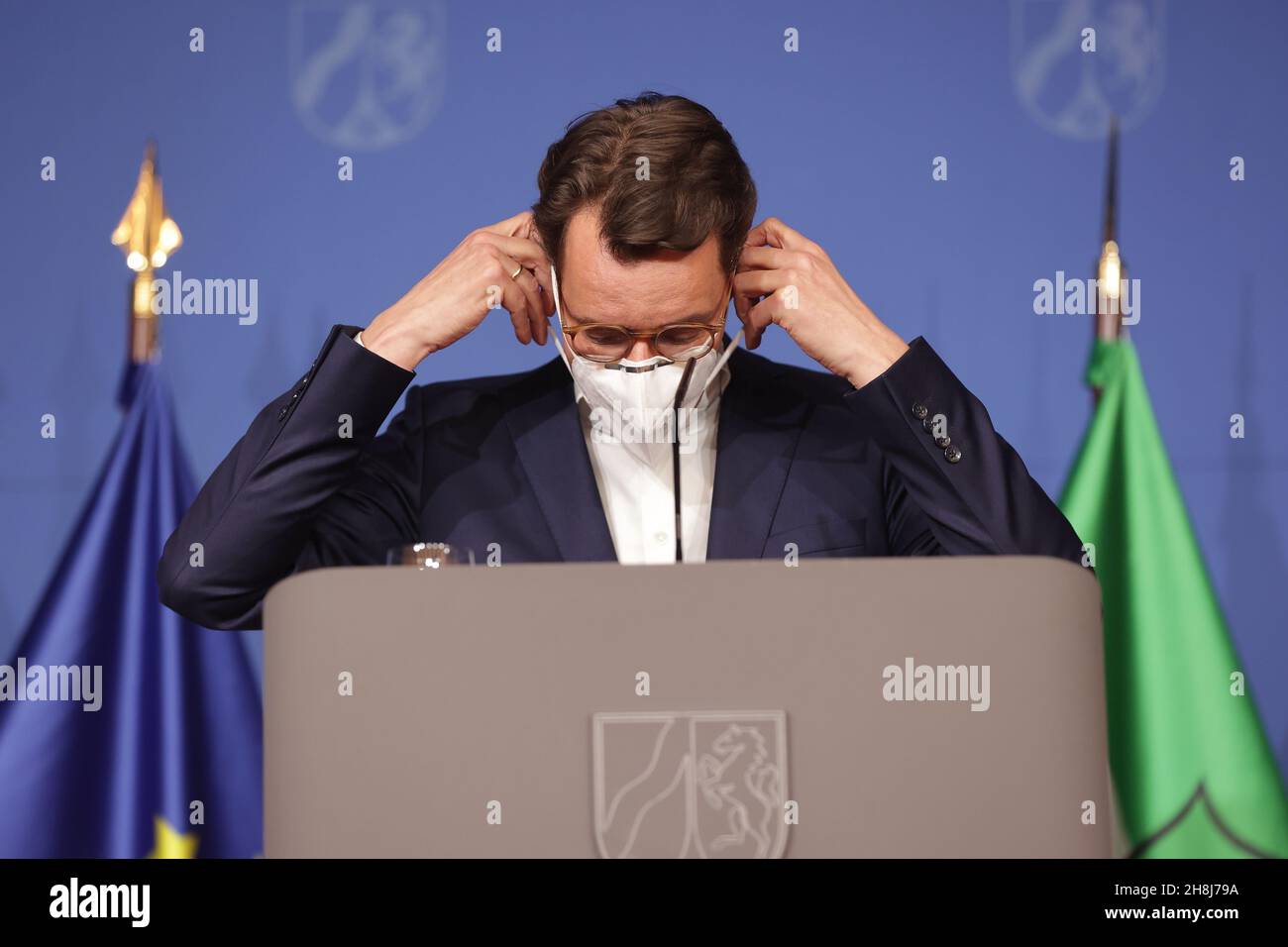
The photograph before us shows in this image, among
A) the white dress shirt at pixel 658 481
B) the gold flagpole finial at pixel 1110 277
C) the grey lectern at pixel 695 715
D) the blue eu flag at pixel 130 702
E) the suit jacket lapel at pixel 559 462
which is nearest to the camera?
the grey lectern at pixel 695 715

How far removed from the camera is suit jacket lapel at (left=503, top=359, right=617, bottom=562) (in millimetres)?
2008

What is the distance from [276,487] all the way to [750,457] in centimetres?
61

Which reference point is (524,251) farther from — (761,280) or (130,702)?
(130,702)

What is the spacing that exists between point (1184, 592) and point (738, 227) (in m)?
1.08

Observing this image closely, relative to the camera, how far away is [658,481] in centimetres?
217

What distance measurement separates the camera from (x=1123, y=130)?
278 cm

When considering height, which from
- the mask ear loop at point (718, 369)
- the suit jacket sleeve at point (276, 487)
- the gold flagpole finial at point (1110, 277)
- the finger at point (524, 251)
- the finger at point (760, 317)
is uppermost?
the gold flagpole finial at point (1110, 277)

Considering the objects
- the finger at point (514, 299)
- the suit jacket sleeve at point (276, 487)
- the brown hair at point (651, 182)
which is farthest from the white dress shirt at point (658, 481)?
the suit jacket sleeve at point (276, 487)

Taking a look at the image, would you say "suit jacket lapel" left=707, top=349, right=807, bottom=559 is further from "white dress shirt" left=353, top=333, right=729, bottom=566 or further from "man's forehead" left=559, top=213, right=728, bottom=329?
"man's forehead" left=559, top=213, right=728, bottom=329

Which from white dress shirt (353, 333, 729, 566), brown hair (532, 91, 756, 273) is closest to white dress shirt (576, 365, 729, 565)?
white dress shirt (353, 333, 729, 566)

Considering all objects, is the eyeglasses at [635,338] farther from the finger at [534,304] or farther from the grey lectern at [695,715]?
the grey lectern at [695,715]

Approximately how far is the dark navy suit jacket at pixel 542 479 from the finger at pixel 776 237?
0.63ft

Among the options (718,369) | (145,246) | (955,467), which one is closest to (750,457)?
(718,369)

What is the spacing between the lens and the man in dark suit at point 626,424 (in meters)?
1.90
